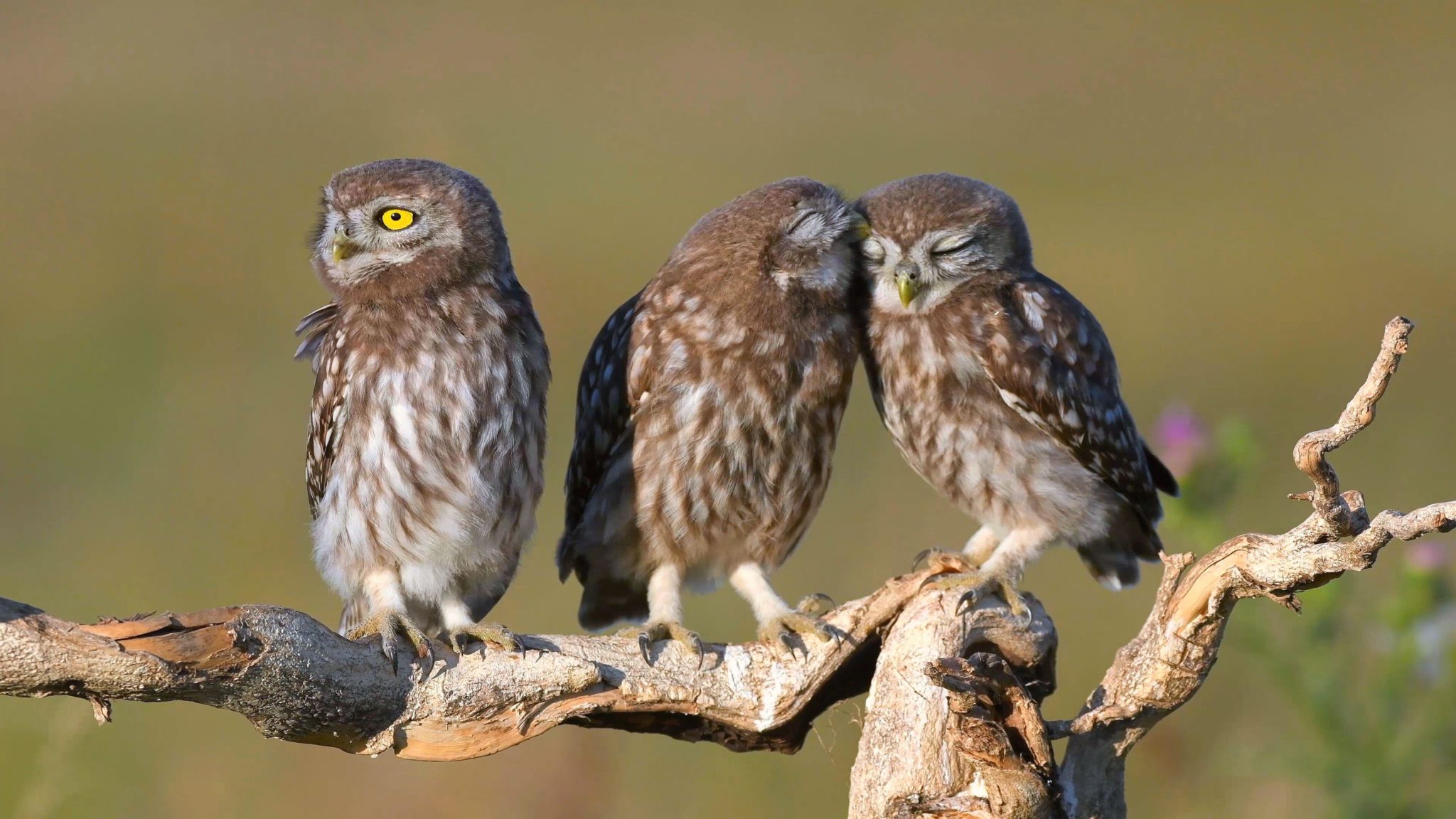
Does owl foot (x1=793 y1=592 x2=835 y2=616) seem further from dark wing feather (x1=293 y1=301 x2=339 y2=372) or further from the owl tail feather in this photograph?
dark wing feather (x1=293 y1=301 x2=339 y2=372)

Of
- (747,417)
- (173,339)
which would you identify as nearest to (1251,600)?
(747,417)

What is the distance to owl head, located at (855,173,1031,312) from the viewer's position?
4.23 m

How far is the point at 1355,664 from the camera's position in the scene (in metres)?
4.54

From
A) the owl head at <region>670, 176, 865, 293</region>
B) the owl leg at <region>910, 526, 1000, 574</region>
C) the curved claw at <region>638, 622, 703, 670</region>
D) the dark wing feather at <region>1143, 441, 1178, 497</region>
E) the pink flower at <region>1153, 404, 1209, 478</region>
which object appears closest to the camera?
the curved claw at <region>638, 622, 703, 670</region>

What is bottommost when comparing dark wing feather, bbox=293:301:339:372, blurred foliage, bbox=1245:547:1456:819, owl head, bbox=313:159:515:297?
dark wing feather, bbox=293:301:339:372

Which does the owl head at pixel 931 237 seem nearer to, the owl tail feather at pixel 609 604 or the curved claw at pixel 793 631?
the curved claw at pixel 793 631

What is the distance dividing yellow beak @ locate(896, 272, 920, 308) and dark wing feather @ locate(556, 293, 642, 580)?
30.4 inches

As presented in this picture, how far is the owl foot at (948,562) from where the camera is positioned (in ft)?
13.9

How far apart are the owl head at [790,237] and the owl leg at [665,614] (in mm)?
884

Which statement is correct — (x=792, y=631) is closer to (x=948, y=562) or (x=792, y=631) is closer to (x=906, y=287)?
(x=948, y=562)

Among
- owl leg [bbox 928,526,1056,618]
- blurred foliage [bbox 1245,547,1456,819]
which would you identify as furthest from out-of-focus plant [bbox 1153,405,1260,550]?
owl leg [bbox 928,526,1056,618]

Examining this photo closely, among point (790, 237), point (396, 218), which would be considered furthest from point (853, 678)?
point (396, 218)

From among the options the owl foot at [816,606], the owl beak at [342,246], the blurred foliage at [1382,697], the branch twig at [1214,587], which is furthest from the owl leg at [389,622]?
the blurred foliage at [1382,697]

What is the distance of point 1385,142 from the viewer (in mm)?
17188
